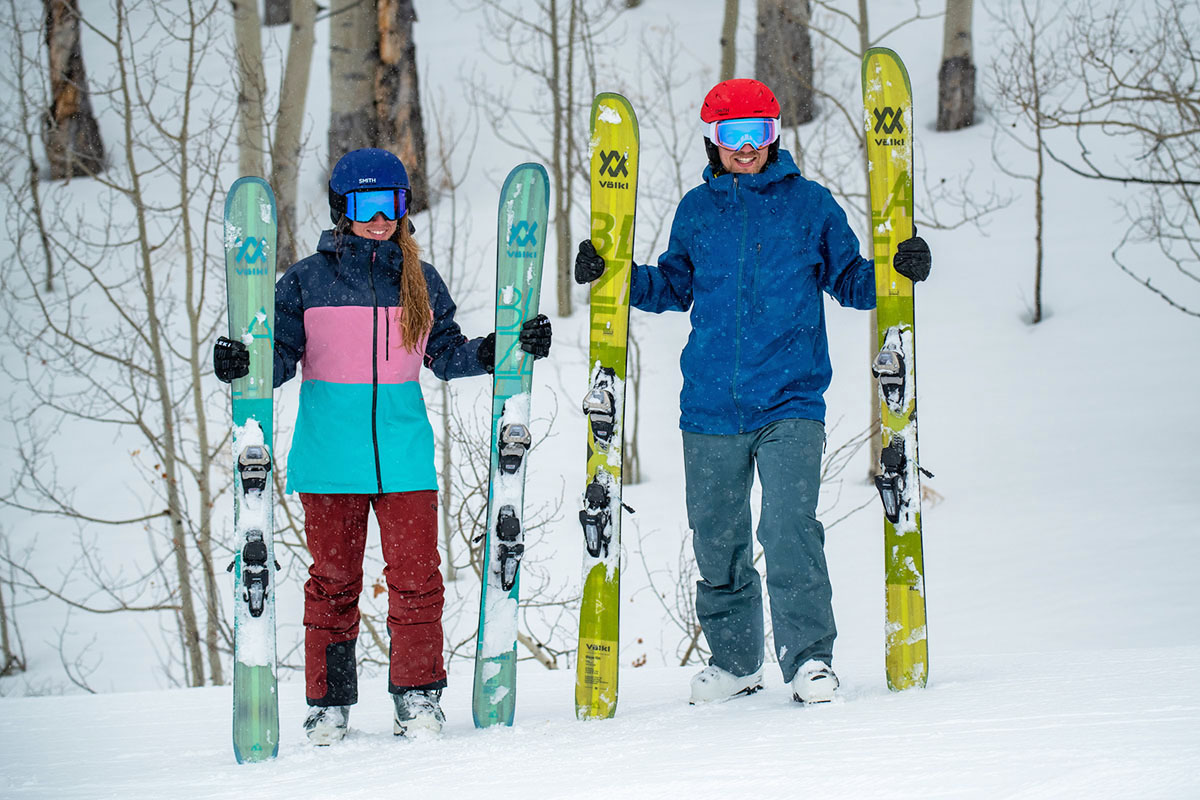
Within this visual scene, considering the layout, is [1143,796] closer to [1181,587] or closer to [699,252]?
[699,252]

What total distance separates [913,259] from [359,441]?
1.53m

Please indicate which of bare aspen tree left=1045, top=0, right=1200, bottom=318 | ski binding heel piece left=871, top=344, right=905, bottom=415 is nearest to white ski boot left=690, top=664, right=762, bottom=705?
ski binding heel piece left=871, top=344, right=905, bottom=415

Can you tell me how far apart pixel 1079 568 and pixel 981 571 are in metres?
0.56

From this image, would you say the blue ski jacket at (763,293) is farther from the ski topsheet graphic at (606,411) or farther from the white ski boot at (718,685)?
the white ski boot at (718,685)

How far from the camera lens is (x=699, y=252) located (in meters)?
2.87

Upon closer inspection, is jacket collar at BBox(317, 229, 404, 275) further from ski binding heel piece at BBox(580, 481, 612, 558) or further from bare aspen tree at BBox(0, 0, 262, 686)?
bare aspen tree at BBox(0, 0, 262, 686)

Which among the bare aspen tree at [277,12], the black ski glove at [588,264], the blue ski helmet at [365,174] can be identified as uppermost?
the bare aspen tree at [277,12]

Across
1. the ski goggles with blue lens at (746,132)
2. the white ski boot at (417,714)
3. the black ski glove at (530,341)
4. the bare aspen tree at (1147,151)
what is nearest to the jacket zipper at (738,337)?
the ski goggles with blue lens at (746,132)

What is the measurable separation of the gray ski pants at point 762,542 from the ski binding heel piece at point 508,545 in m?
0.49

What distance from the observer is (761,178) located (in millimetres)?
2801

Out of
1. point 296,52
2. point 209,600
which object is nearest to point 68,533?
point 209,600

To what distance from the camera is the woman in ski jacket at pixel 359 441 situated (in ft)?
8.83

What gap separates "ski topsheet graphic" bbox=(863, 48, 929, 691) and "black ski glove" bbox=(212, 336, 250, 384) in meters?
1.66

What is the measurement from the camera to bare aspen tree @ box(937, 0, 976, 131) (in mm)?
10414
